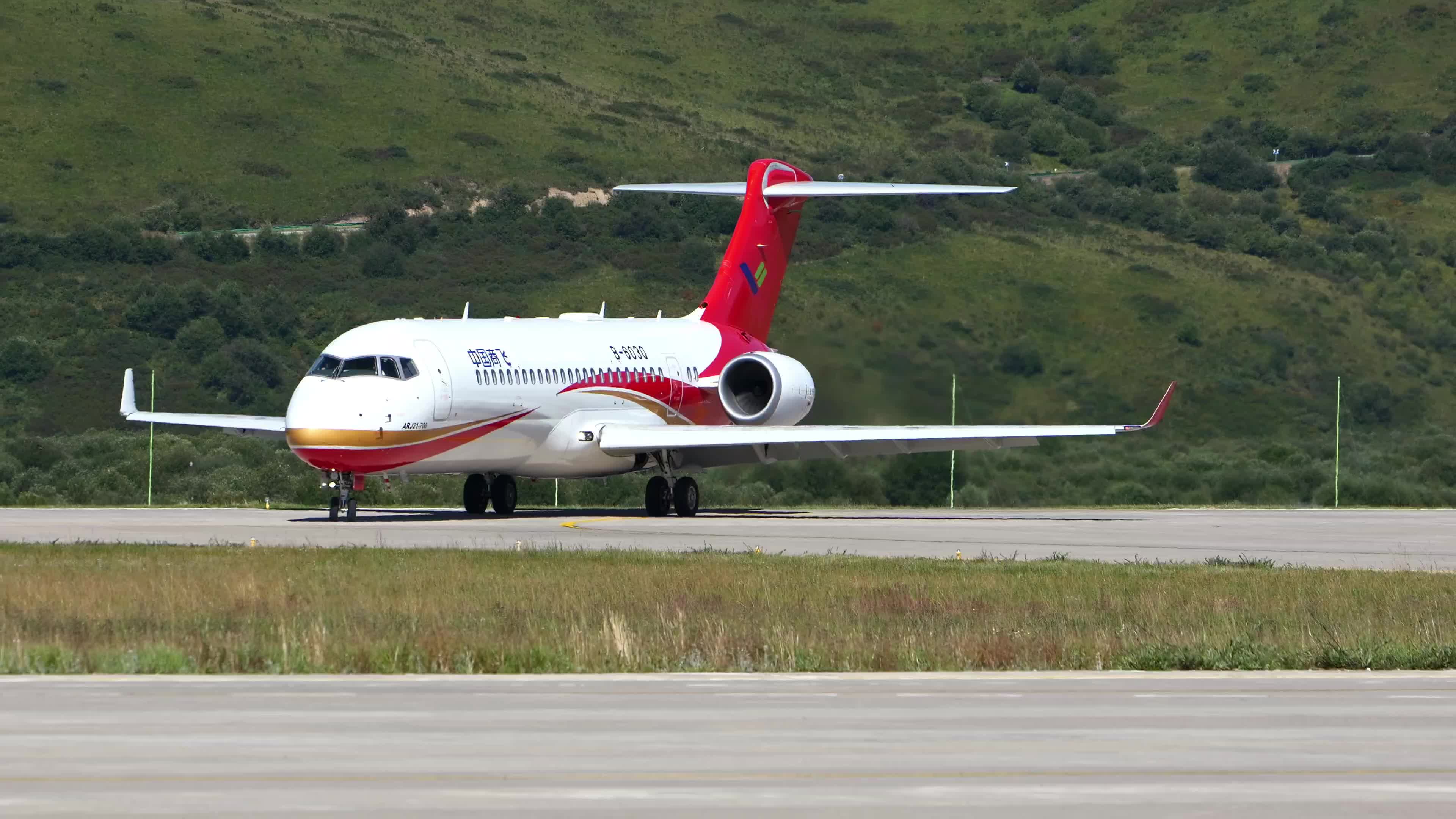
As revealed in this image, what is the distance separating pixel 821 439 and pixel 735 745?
25789mm

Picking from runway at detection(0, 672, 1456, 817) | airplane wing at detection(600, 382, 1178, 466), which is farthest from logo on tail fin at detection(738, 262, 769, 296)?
runway at detection(0, 672, 1456, 817)

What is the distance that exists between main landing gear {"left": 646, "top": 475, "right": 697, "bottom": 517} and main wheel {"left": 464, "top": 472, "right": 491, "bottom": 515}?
9.55 ft

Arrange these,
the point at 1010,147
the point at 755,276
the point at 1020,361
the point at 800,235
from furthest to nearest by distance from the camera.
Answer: the point at 1010,147 < the point at 800,235 < the point at 1020,361 < the point at 755,276

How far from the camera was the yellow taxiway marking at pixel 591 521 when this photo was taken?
3625 cm

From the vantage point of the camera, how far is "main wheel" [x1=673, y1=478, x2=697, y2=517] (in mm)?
40688

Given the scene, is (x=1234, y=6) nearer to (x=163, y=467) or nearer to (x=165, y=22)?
(x=165, y=22)

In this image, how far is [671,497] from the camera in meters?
40.7

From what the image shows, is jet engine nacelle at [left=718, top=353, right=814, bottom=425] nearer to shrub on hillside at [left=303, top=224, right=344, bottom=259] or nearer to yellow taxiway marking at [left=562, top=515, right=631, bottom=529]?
yellow taxiway marking at [left=562, top=515, right=631, bottom=529]

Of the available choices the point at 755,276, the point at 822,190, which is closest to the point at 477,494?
the point at 755,276

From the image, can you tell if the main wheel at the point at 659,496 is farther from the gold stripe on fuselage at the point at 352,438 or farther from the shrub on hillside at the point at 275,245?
the shrub on hillside at the point at 275,245

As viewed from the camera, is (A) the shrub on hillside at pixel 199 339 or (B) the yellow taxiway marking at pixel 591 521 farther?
(A) the shrub on hillside at pixel 199 339

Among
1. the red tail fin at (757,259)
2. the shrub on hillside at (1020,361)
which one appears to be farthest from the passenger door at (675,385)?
the shrub on hillside at (1020,361)

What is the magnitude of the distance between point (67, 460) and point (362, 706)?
133ft

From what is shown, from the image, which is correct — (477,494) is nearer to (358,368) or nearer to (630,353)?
(630,353)
